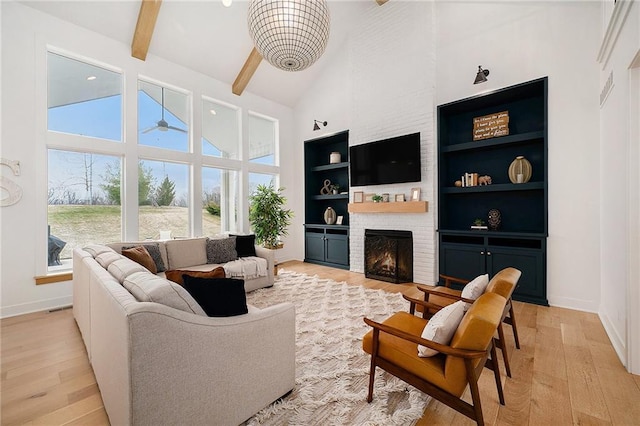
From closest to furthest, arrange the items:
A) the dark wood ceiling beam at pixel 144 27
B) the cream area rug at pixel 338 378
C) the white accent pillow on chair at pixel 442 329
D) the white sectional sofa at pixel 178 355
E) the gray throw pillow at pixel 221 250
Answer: the white sectional sofa at pixel 178 355, the white accent pillow on chair at pixel 442 329, the cream area rug at pixel 338 378, the dark wood ceiling beam at pixel 144 27, the gray throw pillow at pixel 221 250

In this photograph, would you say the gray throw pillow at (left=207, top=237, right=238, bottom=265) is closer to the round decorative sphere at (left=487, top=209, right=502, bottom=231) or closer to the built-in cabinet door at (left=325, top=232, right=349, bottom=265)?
the built-in cabinet door at (left=325, top=232, right=349, bottom=265)

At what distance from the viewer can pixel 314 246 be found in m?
6.46

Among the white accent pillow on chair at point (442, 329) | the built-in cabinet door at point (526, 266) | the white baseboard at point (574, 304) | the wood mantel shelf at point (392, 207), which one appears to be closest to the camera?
the white accent pillow on chair at point (442, 329)

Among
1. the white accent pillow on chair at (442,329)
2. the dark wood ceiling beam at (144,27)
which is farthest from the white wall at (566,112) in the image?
the dark wood ceiling beam at (144,27)

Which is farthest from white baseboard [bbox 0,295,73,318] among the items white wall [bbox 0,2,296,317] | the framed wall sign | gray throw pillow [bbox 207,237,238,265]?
the framed wall sign

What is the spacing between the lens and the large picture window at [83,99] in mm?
3879

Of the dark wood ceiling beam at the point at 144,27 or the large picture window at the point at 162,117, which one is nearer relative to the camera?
the dark wood ceiling beam at the point at 144,27

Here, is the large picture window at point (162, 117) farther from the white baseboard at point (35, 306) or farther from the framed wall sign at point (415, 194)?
the framed wall sign at point (415, 194)

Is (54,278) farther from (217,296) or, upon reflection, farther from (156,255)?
(217,296)

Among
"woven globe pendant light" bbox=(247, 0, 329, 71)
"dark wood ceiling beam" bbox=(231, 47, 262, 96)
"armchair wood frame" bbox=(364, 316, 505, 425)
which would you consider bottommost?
"armchair wood frame" bbox=(364, 316, 505, 425)

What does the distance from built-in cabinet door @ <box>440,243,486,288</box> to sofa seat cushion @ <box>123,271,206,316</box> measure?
153 inches

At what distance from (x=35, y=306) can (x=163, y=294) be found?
12.3 feet

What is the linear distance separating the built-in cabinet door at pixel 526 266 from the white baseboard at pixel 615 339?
0.65 m

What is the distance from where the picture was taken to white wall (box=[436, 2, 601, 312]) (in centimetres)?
332
